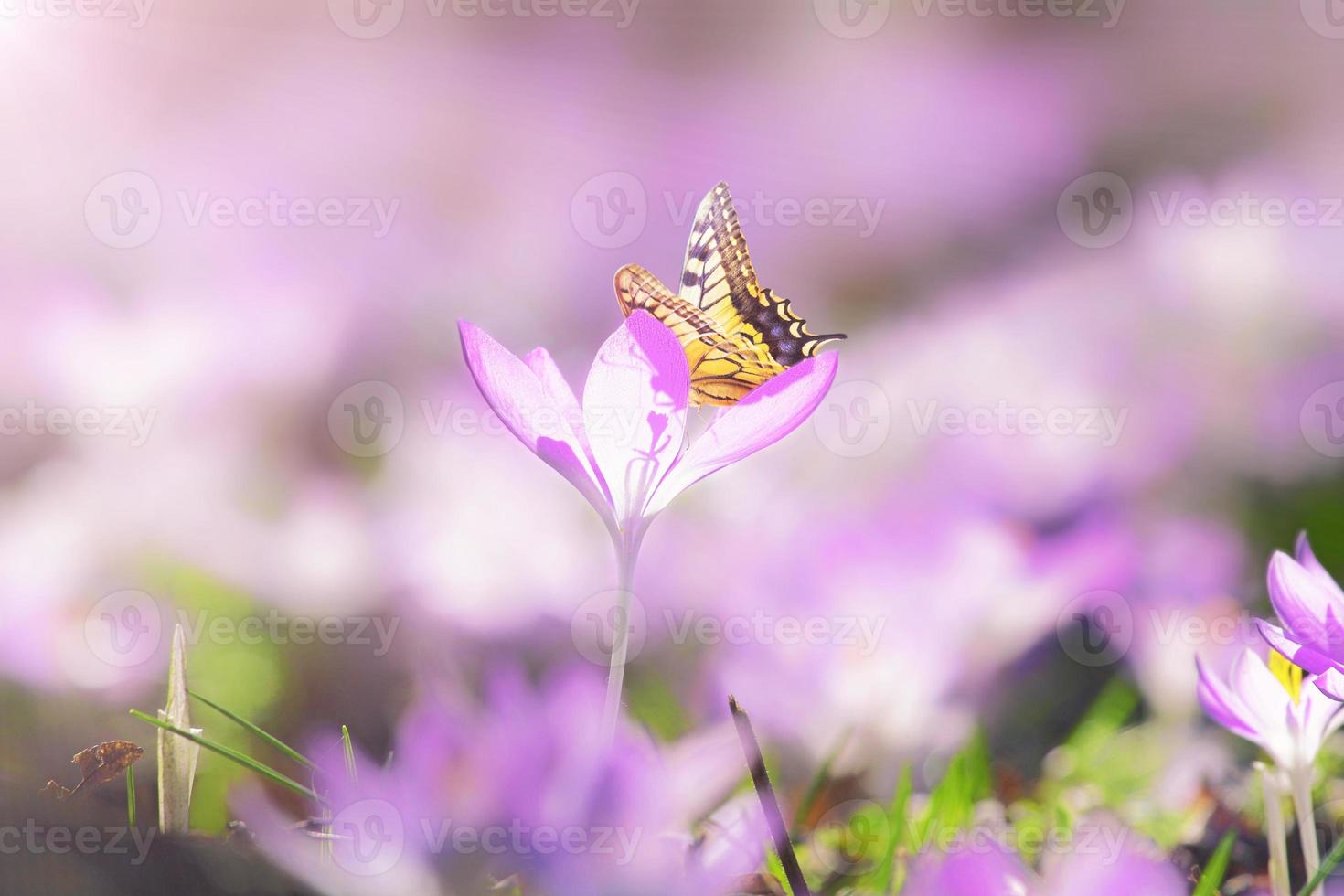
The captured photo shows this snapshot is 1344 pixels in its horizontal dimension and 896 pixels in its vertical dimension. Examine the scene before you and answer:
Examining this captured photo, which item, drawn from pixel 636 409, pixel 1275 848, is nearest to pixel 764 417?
pixel 636 409

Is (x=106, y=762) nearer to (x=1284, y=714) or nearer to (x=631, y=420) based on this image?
(x=631, y=420)

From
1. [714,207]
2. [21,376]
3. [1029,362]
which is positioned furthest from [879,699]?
[21,376]

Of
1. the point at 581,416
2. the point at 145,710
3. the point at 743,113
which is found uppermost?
the point at 743,113

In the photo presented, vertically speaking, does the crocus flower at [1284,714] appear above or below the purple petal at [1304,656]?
below

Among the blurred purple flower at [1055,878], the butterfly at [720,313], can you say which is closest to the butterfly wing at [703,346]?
the butterfly at [720,313]

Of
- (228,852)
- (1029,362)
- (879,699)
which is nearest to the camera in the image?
(228,852)

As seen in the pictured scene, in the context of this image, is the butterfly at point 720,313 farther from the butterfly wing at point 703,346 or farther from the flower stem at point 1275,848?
A: the flower stem at point 1275,848

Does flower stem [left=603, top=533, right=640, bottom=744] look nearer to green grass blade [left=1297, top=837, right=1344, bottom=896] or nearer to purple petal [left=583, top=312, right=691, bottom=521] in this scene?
purple petal [left=583, top=312, right=691, bottom=521]

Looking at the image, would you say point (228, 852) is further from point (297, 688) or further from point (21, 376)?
point (21, 376)
